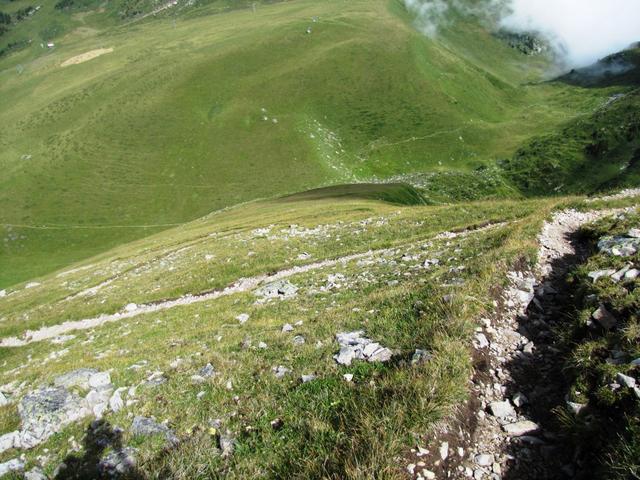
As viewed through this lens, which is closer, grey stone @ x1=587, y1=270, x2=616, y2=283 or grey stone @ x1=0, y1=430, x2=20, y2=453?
grey stone @ x1=0, y1=430, x2=20, y2=453

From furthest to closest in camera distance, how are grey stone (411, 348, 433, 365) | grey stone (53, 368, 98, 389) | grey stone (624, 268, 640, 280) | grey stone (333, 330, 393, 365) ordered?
grey stone (53, 368, 98, 389) < grey stone (624, 268, 640, 280) < grey stone (333, 330, 393, 365) < grey stone (411, 348, 433, 365)

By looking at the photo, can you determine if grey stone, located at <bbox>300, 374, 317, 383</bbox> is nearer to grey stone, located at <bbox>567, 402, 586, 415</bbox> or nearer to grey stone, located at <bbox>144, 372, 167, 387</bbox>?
grey stone, located at <bbox>144, 372, 167, 387</bbox>

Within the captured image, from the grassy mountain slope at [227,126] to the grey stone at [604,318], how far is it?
4391 inches

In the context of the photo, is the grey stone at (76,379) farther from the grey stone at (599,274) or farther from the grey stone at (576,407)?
the grey stone at (599,274)

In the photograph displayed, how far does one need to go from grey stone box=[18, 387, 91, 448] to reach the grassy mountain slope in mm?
101487

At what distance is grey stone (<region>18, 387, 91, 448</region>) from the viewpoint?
10484 mm

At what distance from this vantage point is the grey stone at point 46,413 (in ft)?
34.4

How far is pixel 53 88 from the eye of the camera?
179 metres

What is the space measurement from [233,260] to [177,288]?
17.0 ft

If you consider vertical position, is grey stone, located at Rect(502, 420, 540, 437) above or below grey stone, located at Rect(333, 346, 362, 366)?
below

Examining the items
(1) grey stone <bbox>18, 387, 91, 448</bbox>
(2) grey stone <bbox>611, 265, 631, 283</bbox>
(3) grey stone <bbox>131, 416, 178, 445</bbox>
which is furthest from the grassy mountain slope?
(2) grey stone <bbox>611, 265, 631, 283</bbox>

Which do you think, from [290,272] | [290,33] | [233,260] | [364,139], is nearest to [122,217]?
[364,139]

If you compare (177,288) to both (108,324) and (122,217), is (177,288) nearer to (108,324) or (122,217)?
(108,324)

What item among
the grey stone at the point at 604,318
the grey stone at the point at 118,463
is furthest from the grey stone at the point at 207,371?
the grey stone at the point at 604,318
